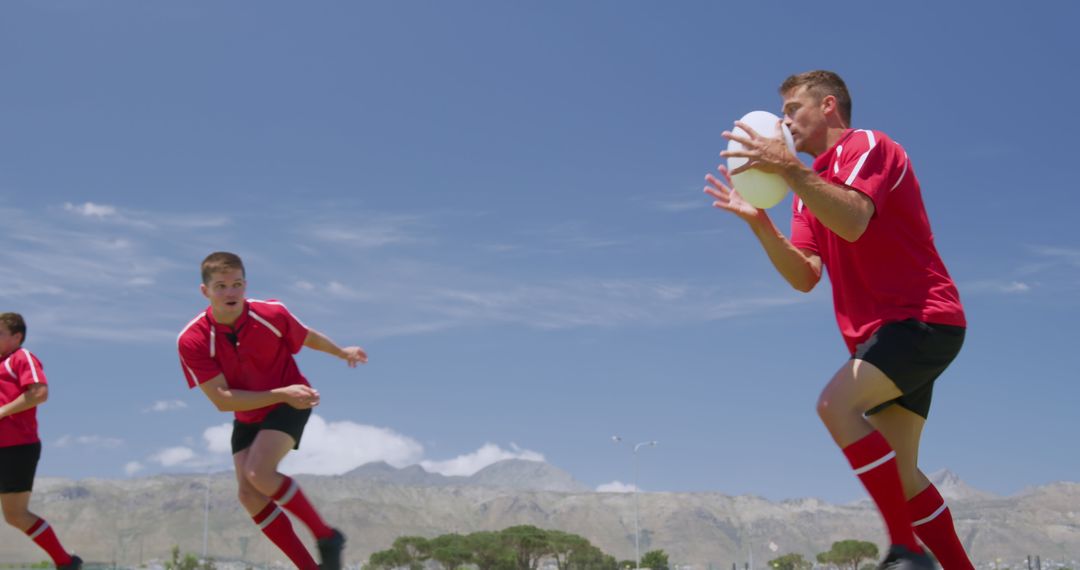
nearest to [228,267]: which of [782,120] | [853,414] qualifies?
[782,120]

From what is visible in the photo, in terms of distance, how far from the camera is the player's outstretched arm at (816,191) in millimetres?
4527

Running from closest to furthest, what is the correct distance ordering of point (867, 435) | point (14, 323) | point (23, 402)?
point (867, 435)
point (23, 402)
point (14, 323)

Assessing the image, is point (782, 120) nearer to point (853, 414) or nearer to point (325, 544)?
point (853, 414)

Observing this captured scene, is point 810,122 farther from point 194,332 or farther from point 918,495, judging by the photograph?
point 194,332

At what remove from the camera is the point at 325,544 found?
670 cm

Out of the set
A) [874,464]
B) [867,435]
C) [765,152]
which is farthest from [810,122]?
[874,464]

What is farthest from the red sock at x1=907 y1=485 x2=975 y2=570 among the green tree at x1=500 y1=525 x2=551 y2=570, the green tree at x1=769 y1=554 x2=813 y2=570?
the green tree at x1=500 y1=525 x2=551 y2=570

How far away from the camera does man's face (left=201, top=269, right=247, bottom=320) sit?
7.22 metres

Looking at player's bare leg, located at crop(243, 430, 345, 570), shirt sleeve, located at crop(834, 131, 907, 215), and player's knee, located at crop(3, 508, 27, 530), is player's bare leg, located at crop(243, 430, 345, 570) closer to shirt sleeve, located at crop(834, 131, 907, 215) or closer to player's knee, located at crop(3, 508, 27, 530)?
shirt sleeve, located at crop(834, 131, 907, 215)

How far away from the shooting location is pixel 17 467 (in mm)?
9984

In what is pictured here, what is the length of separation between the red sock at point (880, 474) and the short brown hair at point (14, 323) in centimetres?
879

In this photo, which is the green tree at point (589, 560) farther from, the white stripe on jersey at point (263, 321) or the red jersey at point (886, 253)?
the red jersey at point (886, 253)

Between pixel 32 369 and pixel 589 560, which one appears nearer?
pixel 32 369

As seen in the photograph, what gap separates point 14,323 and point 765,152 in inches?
340
